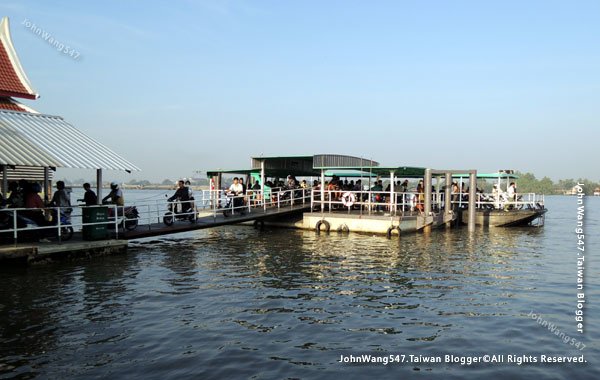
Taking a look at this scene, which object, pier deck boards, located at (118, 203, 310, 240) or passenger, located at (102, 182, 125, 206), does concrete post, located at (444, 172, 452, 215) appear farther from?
passenger, located at (102, 182, 125, 206)

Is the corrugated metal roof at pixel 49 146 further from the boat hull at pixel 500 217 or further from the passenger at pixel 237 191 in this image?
the boat hull at pixel 500 217

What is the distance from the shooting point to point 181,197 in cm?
2030

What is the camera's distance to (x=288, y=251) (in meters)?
18.4

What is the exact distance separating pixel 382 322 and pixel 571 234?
74.4ft

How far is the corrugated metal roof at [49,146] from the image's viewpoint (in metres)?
14.9

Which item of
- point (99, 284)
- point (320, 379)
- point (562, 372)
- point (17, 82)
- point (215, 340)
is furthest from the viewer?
point (17, 82)

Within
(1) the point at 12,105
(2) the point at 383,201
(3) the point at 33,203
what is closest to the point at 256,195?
(2) the point at 383,201

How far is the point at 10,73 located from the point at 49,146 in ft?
41.9

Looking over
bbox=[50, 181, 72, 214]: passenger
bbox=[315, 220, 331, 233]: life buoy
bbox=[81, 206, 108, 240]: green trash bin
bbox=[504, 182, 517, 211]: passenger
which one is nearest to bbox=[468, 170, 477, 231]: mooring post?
bbox=[504, 182, 517, 211]: passenger

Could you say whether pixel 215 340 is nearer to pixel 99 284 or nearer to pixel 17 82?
pixel 99 284

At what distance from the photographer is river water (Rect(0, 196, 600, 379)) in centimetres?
707

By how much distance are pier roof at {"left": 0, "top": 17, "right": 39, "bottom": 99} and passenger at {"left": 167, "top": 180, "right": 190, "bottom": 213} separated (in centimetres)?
1152

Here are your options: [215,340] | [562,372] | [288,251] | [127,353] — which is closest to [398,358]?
[562,372]

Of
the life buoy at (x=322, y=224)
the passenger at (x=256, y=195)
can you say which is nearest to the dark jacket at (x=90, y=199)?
the passenger at (x=256, y=195)
